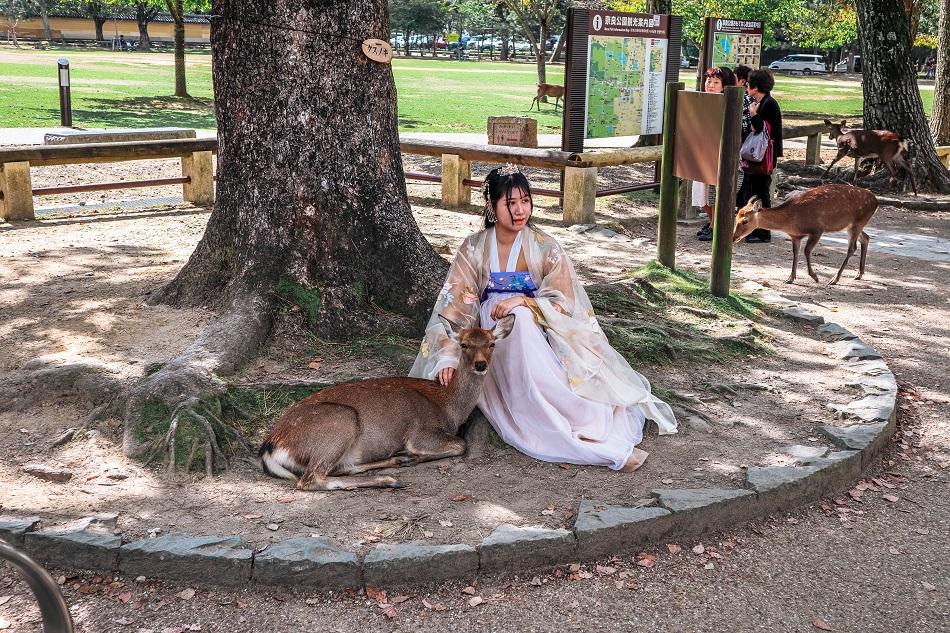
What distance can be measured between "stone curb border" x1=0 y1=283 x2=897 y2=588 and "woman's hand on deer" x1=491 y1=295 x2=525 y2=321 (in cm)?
122

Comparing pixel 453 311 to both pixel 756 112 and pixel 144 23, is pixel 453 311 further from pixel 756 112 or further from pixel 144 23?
pixel 144 23

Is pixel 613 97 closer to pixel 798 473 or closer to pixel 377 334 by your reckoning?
pixel 377 334

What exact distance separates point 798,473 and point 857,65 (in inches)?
Result: 2778

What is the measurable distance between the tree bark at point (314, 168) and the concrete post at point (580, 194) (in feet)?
17.5

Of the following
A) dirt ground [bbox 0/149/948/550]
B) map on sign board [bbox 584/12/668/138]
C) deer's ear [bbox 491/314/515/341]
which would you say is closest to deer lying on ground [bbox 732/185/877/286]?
dirt ground [bbox 0/149/948/550]

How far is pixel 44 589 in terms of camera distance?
2.22 m

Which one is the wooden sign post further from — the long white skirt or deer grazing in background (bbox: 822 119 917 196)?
deer grazing in background (bbox: 822 119 917 196)

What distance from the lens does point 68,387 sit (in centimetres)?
568

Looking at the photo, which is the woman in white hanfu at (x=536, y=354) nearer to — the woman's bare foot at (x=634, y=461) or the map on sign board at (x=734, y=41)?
the woman's bare foot at (x=634, y=461)

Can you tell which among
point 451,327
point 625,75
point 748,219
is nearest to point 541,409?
point 451,327

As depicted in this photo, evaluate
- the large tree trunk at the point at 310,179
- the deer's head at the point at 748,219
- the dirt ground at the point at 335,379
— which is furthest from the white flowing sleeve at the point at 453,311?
the deer's head at the point at 748,219

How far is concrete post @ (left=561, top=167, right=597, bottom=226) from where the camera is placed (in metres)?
11.8

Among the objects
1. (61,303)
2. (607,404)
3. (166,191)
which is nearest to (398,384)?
(607,404)

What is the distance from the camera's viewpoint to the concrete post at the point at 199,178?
12.4 meters
